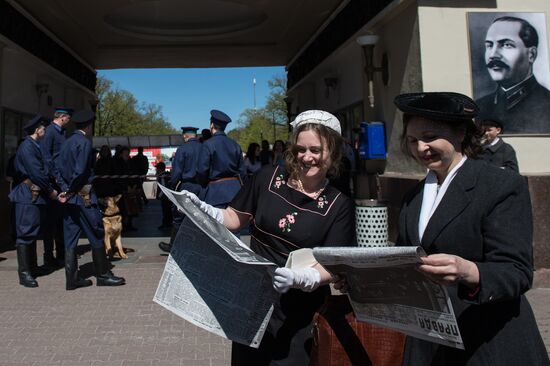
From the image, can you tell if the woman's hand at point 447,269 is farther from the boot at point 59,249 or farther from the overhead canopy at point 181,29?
the overhead canopy at point 181,29

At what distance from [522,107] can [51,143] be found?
21.5 ft

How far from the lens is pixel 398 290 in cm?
155

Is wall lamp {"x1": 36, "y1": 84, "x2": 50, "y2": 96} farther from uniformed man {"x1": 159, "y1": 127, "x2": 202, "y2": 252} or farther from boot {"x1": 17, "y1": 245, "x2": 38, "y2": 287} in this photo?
boot {"x1": 17, "y1": 245, "x2": 38, "y2": 287}

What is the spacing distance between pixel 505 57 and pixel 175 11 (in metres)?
8.45

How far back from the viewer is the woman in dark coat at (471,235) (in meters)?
1.50

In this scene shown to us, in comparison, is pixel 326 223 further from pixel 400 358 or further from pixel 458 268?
pixel 458 268

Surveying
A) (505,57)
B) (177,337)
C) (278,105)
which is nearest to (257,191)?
(177,337)

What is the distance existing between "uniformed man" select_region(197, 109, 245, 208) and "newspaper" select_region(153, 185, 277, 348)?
183 inches

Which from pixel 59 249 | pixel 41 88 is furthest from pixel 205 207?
pixel 41 88

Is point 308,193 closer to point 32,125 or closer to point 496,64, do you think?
point 32,125

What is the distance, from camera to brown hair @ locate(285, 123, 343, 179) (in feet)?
7.63

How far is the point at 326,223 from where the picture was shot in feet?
7.45

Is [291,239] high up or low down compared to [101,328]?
up

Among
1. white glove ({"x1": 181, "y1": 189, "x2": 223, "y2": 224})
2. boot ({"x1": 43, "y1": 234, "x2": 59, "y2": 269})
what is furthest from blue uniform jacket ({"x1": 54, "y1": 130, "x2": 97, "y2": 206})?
white glove ({"x1": 181, "y1": 189, "x2": 223, "y2": 224})
